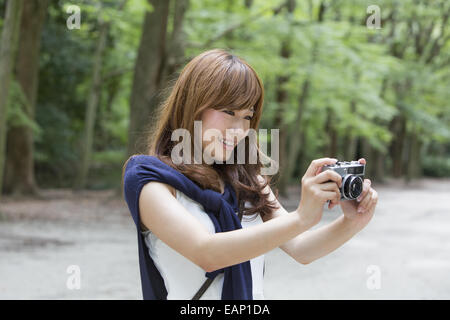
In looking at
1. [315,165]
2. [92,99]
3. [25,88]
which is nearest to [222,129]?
[315,165]

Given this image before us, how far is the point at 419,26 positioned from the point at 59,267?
25274 mm

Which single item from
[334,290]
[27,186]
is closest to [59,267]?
[334,290]

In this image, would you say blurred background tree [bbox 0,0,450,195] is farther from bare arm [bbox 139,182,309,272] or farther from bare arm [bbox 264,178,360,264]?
bare arm [bbox 139,182,309,272]

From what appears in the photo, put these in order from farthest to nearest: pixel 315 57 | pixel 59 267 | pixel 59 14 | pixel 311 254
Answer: pixel 59 14, pixel 315 57, pixel 59 267, pixel 311 254

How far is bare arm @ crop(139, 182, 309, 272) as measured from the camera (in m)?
1.49

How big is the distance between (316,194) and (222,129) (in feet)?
1.32

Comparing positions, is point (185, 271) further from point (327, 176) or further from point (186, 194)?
point (327, 176)

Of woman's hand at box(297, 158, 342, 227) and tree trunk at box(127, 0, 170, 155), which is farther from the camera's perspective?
tree trunk at box(127, 0, 170, 155)

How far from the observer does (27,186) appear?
16.4 metres

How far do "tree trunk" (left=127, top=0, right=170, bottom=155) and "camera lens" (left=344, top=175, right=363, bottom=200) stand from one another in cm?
1250

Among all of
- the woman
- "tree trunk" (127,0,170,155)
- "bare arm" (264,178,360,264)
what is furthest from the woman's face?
"tree trunk" (127,0,170,155)

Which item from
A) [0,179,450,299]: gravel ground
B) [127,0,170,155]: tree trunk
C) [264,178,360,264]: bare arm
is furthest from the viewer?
[127,0,170,155]: tree trunk
